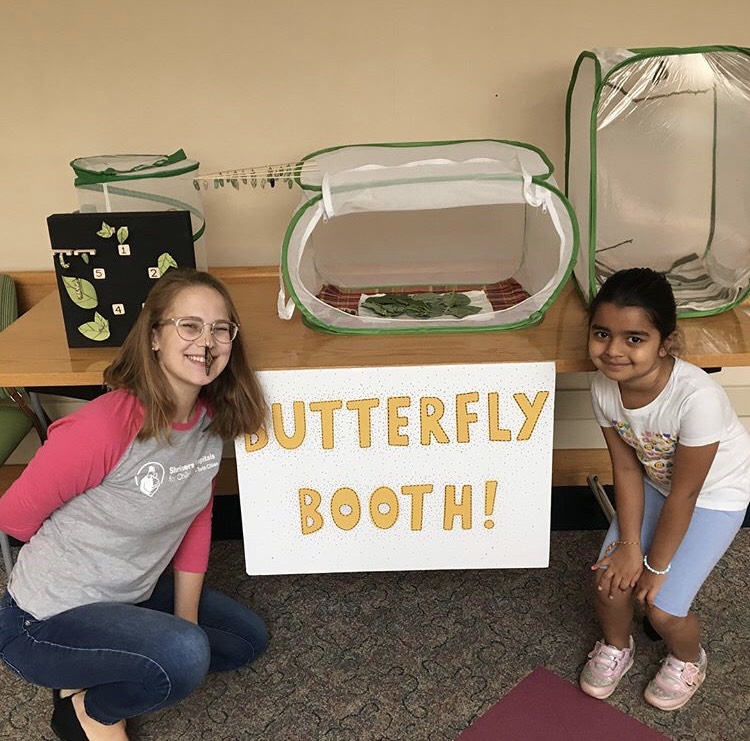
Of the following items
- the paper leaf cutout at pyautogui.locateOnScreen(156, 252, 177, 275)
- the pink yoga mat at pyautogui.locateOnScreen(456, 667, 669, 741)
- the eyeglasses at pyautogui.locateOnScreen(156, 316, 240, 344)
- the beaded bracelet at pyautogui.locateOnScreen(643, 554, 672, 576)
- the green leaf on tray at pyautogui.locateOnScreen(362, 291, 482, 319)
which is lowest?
the pink yoga mat at pyautogui.locateOnScreen(456, 667, 669, 741)

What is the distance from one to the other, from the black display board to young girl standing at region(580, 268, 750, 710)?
28.7 inches

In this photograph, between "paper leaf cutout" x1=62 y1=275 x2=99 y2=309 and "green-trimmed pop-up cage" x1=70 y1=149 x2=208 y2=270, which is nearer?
"paper leaf cutout" x1=62 y1=275 x2=99 y2=309

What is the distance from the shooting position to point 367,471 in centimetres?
147

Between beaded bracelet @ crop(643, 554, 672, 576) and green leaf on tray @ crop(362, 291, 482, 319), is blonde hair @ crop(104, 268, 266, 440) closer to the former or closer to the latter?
green leaf on tray @ crop(362, 291, 482, 319)

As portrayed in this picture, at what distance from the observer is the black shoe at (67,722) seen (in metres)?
1.36

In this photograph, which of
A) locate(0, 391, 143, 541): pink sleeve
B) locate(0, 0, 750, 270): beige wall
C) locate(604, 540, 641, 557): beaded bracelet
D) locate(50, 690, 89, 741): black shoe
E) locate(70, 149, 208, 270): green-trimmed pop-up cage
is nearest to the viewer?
locate(0, 391, 143, 541): pink sleeve

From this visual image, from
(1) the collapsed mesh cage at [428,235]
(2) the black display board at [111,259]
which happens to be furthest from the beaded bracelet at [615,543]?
(2) the black display board at [111,259]

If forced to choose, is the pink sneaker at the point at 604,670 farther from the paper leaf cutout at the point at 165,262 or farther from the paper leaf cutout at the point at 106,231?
the paper leaf cutout at the point at 106,231

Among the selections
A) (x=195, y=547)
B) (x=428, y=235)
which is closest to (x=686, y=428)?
(x=428, y=235)

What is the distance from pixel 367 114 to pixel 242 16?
33cm

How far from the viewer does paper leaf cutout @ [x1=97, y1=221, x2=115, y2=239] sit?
1388 mm

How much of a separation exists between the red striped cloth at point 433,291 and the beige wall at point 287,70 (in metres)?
0.33

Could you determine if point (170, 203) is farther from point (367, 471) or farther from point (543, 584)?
point (543, 584)

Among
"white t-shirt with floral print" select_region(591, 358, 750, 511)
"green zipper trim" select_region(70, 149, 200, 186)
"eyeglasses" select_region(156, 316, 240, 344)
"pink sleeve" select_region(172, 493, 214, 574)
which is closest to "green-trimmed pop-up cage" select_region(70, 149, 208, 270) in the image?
"green zipper trim" select_region(70, 149, 200, 186)
